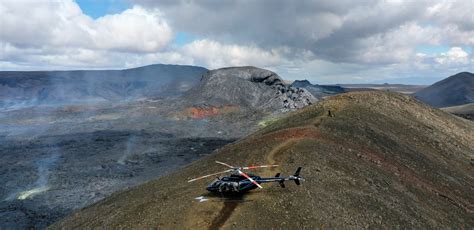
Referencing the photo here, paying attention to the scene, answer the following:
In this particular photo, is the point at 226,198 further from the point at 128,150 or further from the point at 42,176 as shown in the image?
the point at 128,150

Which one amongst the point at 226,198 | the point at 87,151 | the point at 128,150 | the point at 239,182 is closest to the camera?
the point at 239,182

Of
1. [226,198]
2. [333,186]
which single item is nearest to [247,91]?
[333,186]

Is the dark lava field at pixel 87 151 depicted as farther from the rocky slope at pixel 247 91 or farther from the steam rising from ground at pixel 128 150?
the rocky slope at pixel 247 91

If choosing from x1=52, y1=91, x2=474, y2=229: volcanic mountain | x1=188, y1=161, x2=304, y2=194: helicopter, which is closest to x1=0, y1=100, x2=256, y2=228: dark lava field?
x1=52, y1=91, x2=474, y2=229: volcanic mountain

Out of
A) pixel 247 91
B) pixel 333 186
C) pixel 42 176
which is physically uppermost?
pixel 247 91

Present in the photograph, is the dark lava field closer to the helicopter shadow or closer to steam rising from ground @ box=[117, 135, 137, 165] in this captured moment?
steam rising from ground @ box=[117, 135, 137, 165]

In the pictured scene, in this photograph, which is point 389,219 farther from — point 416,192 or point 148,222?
point 148,222

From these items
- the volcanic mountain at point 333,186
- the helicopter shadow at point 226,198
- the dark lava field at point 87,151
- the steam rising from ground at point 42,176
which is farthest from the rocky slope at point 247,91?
the helicopter shadow at point 226,198
